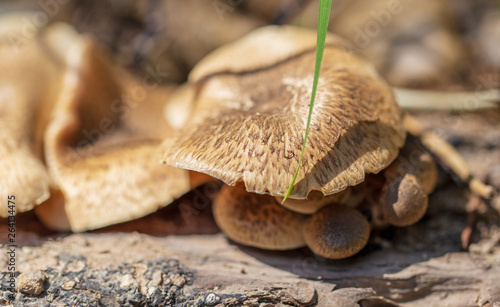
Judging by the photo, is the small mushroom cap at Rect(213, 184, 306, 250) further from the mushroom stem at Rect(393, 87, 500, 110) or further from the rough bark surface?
the mushroom stem at Rect(393, 87, 500, 110)

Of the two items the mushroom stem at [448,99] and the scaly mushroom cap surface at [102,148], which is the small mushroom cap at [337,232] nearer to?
the scaly mushroom cap surface at [102,148]

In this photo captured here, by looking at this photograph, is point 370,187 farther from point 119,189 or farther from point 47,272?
point 47,272

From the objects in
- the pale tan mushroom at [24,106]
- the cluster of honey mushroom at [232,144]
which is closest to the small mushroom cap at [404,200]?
the cluster of honey mushroom at [232,144]

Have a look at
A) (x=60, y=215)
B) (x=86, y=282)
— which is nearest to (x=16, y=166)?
(x=60, y=215)

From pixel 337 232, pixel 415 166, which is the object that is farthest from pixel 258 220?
pixel 415 166

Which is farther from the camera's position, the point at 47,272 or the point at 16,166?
the point at 16,166

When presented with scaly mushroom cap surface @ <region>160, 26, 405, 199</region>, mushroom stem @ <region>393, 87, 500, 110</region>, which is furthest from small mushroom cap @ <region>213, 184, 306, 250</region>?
mushroom stem @ <region>393, 87, 500, 110</region>

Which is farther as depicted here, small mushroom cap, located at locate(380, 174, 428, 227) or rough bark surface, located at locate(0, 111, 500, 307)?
small mushroom cap, located at locate(380, 174, 428, 227)
